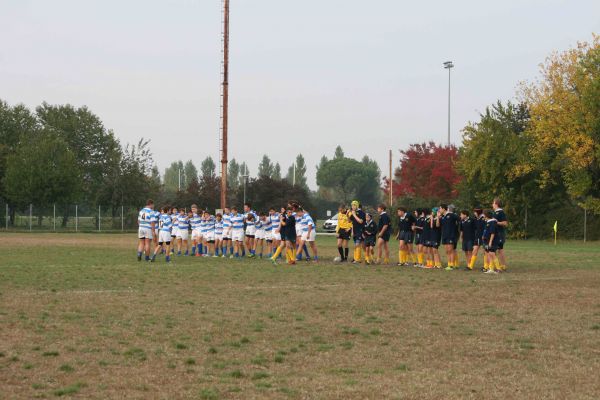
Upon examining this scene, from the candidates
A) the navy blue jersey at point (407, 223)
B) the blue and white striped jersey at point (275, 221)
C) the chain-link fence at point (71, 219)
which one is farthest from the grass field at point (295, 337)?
the chain-link fence at point (71, 219)

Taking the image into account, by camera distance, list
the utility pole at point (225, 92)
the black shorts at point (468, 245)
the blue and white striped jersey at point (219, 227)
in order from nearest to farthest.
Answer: the black shorts at point (468, 245) → the blue and white striped jersey at point (219, 227) → the utility pole at point (225, 92)

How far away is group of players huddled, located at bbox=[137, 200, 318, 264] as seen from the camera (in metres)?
28.0

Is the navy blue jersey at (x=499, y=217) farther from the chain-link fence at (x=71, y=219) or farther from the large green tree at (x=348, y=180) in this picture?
the large green tree at (x=348, y=180)

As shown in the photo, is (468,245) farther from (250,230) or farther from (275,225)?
(250,230)

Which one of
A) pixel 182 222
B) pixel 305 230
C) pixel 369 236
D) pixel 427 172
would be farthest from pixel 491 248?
pixel 427 172

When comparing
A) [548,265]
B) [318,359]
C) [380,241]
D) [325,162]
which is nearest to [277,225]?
[380,241]

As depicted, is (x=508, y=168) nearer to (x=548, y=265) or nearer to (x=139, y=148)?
(x=548, y=265)

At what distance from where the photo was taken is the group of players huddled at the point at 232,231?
91.8ft

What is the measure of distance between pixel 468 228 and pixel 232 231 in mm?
9500

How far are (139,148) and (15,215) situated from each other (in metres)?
12.9

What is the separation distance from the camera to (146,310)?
14.5m

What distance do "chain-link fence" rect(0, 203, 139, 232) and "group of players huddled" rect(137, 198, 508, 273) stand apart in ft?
145

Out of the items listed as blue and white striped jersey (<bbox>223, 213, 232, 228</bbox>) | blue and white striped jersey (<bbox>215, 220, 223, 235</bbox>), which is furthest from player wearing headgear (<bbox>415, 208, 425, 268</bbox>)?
blue and white striped jersey (<bbox>215, 220, 223, 235</bbox>)

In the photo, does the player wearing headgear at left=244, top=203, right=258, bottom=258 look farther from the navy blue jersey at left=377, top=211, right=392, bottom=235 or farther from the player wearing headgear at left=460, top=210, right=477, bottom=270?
the player wearing headgear at left=460, top=210, right=477, bottom=270
